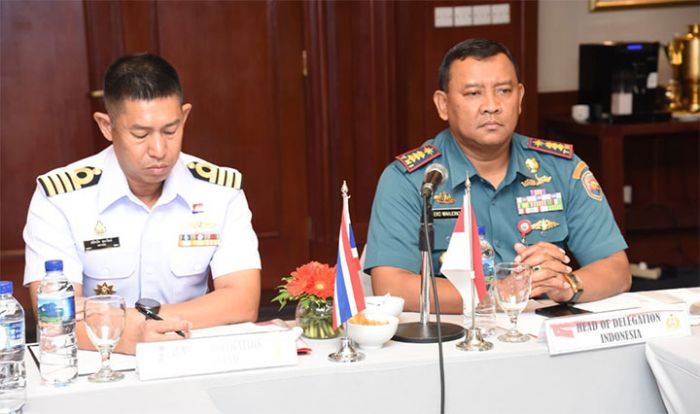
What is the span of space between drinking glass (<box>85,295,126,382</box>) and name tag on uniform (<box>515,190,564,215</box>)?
123 centimetres

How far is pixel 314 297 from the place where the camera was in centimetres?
212

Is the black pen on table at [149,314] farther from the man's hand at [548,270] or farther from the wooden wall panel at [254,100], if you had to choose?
the wooden wall panel at [254,100]

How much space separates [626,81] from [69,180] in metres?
3.19

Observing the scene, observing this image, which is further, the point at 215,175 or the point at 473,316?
the point at 215,175

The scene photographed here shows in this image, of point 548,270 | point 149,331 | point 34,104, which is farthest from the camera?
point 34,104

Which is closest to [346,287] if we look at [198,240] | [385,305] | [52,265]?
[385,305]

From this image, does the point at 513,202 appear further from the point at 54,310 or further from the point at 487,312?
the point at 54,310

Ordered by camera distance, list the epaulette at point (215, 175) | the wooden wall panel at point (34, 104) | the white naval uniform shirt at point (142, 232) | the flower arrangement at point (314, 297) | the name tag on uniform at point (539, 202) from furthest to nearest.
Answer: the wooden wall panel at point (34, 104) < the name tag on uniform at point (539, 202) < the epaulette at point (215, 175) < the white naval uniform shirt at point (142, 232) < the flower arrangement at point (314, 297)

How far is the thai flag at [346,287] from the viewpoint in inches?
77.4

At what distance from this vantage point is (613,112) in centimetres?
486

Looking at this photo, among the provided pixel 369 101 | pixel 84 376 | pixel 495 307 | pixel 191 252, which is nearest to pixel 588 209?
pixel 495 307

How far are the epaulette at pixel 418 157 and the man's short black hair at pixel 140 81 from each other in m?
0.63

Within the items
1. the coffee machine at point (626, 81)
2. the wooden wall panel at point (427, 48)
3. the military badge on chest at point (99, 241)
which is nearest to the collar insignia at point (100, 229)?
the military badge on chest at point (99, 241)

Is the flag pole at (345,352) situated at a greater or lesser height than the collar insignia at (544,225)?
lesser
